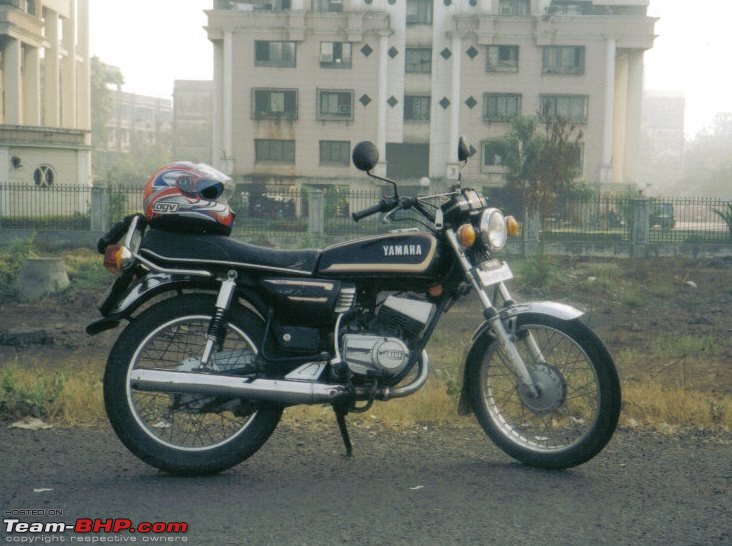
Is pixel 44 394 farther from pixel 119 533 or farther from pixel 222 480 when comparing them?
pixel 119 533

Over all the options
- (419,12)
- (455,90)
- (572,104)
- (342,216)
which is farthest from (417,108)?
(342,216)

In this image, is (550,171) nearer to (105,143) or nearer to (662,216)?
(662,216)

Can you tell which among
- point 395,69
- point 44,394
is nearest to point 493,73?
point 395,69

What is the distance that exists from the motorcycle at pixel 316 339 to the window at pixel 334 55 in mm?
46916

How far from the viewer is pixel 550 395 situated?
4.59 m

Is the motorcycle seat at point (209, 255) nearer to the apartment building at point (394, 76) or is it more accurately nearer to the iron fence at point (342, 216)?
the iron fence at point (342, 216)

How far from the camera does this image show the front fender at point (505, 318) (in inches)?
181

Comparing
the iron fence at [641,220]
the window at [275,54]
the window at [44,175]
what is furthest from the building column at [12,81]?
the iron fence at [641,220]

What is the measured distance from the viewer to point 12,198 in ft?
98.0

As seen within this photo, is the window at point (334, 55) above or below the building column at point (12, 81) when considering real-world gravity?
above

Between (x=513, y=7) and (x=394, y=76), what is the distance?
767cm

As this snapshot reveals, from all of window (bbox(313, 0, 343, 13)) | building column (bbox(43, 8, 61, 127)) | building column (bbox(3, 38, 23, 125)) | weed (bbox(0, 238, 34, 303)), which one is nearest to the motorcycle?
weed (bbox(0, 238, 34, 303))

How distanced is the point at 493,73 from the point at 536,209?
26011 mm

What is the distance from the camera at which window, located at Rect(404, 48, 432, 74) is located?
5181 centimetres
